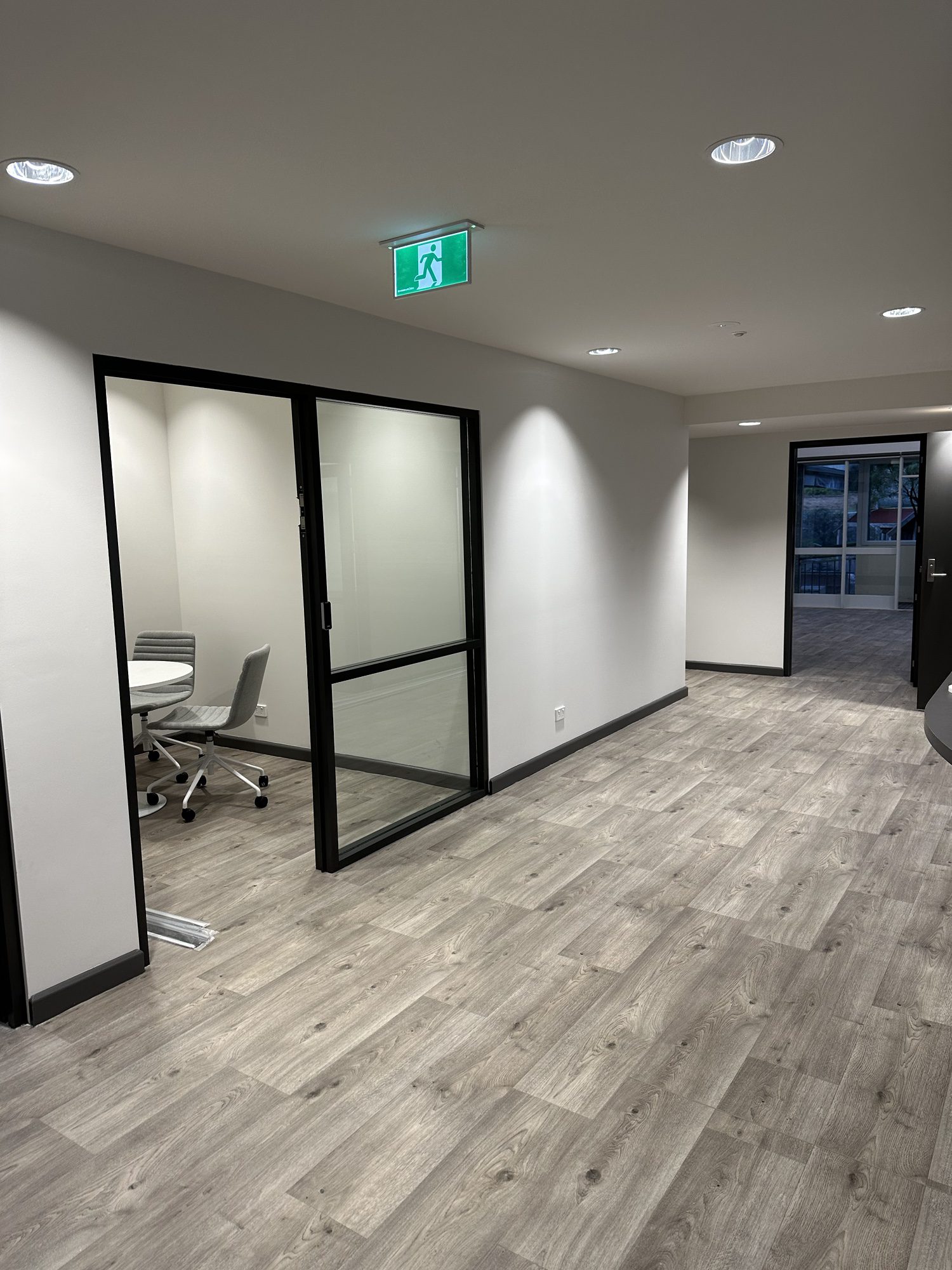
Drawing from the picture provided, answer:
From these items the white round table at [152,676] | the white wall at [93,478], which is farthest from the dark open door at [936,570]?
the white round table at [152,676]

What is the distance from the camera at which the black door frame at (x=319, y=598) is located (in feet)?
9.25

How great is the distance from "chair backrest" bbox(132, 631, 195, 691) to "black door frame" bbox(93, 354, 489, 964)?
1.64 meters

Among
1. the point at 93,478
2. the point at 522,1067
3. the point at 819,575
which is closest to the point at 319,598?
the point at 93,478

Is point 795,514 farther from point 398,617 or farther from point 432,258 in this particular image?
point 432,258

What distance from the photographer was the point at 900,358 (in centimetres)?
508

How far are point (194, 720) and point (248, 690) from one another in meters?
0.42

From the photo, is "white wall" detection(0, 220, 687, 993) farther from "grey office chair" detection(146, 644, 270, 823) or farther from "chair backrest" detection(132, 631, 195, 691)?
"chair backrest" detection(132, 631, 195, 691)

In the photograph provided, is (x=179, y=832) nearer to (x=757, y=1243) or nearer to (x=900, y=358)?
(x=757, y=1243)

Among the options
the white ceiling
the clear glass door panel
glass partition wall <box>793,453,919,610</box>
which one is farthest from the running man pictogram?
the clear glass door panel

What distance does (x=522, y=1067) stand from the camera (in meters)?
2.41

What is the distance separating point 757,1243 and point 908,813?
9.82ft

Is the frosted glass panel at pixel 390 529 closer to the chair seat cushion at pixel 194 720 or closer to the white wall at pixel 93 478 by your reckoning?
the white wall at pixel 93 478

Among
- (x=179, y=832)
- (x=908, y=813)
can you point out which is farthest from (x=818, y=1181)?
(x=179, y=832)

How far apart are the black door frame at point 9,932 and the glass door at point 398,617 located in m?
1.33
